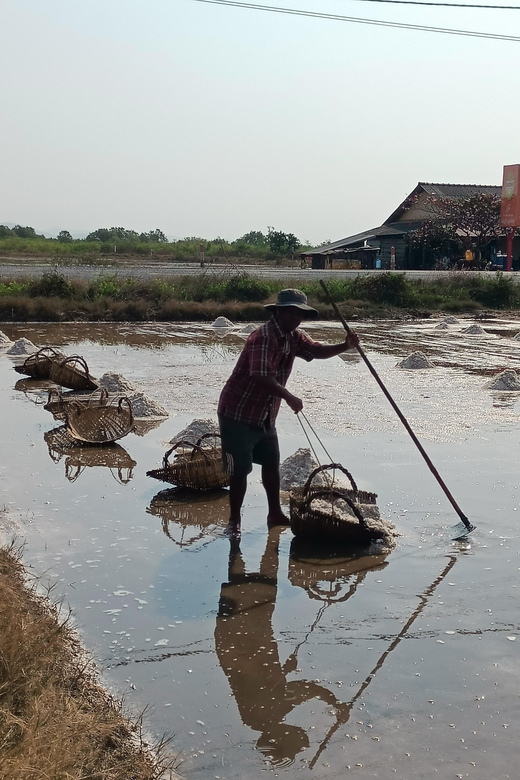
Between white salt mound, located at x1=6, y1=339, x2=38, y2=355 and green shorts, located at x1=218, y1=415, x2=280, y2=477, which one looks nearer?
green shorts, located at x1=218, y1=415, x2=280, y2=477

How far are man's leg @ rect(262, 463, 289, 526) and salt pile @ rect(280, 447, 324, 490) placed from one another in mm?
777

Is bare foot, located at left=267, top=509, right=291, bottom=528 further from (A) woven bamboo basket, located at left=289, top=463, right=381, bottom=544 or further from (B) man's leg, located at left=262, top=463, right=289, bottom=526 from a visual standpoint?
(A) woven bamboo basket, located at left=289, top=463, right=381, bottom=544

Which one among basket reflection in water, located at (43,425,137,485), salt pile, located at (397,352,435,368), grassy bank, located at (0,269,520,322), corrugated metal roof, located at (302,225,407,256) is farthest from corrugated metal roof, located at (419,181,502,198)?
basket reflection in water, located at (43,425,137,485)

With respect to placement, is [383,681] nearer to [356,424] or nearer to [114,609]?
[114,609]

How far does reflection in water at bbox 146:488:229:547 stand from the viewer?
5082 millimetres

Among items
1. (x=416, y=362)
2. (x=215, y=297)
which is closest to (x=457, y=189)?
(x=215, y=297)

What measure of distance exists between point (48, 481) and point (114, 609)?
7.66ft

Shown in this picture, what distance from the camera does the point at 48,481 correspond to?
611 centimetres

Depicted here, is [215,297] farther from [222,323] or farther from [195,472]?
[195,472]

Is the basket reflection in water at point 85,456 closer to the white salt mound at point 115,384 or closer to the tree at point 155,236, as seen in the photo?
the white salt mound at point 115,384

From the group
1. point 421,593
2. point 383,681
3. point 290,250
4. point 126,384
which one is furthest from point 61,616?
point 290,250

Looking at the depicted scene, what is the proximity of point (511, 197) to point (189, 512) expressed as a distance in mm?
31343

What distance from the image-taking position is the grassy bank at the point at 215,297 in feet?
62.2

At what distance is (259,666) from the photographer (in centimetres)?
350
